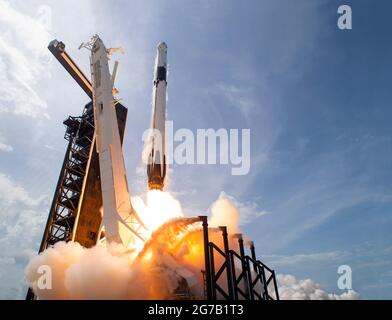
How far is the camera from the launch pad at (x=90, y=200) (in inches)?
777

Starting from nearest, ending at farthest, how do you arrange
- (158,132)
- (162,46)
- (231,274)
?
1. (231,274)
2. (158,132)
3. (162,46)

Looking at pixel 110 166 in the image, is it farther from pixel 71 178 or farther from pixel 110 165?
pixel 71 178

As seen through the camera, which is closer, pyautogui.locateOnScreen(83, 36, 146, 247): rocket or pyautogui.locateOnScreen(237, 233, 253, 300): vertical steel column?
pyautogui.locateOnScreen(237, 233, 253, 300): vertical steel column

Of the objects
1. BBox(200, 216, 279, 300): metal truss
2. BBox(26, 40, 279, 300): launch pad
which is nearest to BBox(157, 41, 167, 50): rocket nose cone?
BBox(26, 40, 279, 300): launch pad

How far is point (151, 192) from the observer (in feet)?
72.7

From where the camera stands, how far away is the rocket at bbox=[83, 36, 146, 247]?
19812 millimetres

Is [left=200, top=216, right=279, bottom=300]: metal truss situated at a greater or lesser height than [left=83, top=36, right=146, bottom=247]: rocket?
lesser

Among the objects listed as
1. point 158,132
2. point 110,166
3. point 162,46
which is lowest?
point 110,166

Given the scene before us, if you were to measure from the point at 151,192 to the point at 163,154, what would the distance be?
292 cm

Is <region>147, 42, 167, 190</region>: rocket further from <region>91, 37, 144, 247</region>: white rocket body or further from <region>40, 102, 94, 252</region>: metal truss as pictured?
<region>40, 102, 94, 252</region>: metal truss

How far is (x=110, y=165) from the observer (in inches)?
815

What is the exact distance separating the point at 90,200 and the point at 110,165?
32.1 ft

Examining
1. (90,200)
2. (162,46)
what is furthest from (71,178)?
(162,46)
